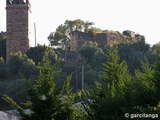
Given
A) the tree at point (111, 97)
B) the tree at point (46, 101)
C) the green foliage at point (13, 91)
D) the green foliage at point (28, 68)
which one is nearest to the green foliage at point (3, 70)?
the green foliage at point (28, 68)

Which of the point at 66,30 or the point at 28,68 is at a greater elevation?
the point at 66,30

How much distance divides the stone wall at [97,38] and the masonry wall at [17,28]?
21.7ft

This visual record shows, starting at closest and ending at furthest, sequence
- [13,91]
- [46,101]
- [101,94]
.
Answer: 1. [101,94]
2. [46,101]
3. [13,91]

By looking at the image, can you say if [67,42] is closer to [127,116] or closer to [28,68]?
[28,68]

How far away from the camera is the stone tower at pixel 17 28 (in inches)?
1544

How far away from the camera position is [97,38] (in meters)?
46.0

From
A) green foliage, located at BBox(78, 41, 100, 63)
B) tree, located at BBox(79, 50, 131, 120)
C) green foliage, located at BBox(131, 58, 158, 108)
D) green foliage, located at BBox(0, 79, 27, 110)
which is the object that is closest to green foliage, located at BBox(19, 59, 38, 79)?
green foliage, located at BBox(0, 79, 27, 110)

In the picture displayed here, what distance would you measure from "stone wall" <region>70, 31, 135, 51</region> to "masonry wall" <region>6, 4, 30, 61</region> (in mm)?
6617

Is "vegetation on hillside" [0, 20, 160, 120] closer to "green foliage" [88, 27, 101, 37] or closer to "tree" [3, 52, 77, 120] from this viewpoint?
"tree" [3, 52, 77, 120]

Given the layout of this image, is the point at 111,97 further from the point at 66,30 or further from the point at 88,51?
the point at 66,30

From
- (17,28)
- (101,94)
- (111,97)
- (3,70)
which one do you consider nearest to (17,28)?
(17,28)

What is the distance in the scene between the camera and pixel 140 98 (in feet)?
31.1

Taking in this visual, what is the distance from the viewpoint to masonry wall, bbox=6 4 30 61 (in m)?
39.2

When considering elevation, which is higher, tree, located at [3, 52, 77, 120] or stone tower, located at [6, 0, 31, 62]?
stone tower, located at [6, 0, 31, 62]
